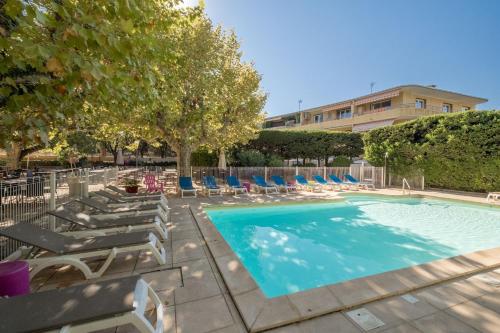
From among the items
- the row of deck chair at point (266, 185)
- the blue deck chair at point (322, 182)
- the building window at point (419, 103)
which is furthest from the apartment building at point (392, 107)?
the blue deck chair at point (322, 182)

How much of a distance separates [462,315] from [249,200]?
9.11 m

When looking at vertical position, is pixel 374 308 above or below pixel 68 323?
below

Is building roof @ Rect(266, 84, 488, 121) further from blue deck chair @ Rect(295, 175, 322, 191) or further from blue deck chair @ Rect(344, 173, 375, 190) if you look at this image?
blue deck chair @ Rect(295, 175, 322, 191)

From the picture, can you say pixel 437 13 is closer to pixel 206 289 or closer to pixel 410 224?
pixel 410 224

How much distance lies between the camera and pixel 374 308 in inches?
135

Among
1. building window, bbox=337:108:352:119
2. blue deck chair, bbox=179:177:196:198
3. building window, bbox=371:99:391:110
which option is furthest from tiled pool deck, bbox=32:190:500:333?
building window, bbox=337:108:352:119

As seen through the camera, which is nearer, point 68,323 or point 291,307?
point 68,323

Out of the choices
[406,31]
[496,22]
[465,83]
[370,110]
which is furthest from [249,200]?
[465,83]

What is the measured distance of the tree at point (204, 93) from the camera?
36.4ft

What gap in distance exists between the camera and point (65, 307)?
7.91 feet

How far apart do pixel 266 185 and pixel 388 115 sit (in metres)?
22.4

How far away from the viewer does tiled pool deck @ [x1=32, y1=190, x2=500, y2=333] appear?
3059mm

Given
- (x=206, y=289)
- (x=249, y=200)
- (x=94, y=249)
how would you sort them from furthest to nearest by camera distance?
1. (x=249, y=200)
2. (x=94, y=249)
3. (x=206, y=289)

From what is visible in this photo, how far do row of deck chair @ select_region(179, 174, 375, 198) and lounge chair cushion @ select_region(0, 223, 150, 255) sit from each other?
7895mm
